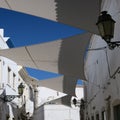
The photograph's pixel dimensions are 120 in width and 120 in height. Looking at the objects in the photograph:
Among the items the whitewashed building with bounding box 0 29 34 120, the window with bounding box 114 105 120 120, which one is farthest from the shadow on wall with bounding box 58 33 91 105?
the whitewashed building with bounding box 0 29 34 120

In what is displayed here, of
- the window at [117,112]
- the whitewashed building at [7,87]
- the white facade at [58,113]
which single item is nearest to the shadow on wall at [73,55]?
the window at [117,112]

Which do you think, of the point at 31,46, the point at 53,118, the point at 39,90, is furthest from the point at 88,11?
the point at 39,90

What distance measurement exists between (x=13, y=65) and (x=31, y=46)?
11.5 meters

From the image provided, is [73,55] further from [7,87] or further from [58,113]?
[58,113]

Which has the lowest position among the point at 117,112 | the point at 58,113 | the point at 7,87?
the point at 117,112

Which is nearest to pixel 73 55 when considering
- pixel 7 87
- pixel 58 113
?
pixel 7 87

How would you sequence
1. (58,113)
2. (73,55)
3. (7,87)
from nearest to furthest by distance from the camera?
1. (73,55)
2. (7,87)
3. (58,113)

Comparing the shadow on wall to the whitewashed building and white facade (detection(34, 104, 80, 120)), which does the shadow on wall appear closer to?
the whitewashed building

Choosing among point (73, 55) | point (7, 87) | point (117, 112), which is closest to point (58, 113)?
point (7, 87)

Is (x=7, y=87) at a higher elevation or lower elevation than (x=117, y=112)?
higher

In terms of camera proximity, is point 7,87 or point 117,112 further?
point 7,87

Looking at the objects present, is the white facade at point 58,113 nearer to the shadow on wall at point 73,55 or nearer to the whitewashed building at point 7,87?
the whitewashed building at point 7,87

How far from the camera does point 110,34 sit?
5855mm

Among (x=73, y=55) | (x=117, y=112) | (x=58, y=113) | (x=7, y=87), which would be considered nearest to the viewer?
(x=117, y=112)
